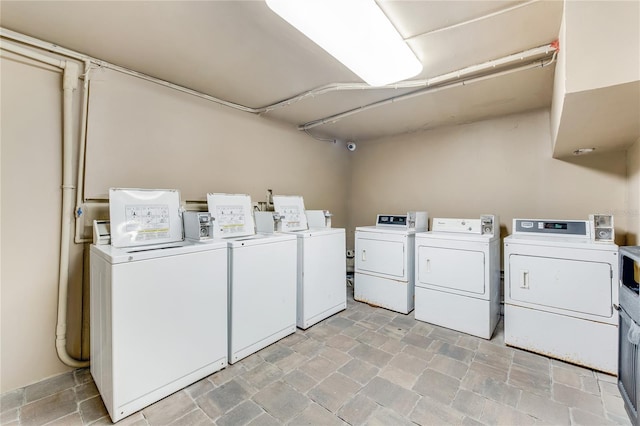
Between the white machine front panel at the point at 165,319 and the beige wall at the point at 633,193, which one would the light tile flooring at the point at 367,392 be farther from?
the beige wall at the point at 633,193

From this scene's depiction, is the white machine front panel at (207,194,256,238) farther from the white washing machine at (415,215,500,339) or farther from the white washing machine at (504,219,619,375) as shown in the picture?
the white washing machine at (504,219,619,375)

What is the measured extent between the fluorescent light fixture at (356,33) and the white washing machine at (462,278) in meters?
1.77

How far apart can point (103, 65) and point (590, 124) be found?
3624 millimetres

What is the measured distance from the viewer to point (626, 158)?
259 centimetres

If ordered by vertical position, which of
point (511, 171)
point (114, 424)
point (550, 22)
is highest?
point (550, 22)

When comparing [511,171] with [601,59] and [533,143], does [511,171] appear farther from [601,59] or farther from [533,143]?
[601,59]

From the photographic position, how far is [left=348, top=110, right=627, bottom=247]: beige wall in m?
2.76

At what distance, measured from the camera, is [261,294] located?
7.79 feet

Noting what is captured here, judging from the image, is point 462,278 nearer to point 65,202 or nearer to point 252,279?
point 252,279

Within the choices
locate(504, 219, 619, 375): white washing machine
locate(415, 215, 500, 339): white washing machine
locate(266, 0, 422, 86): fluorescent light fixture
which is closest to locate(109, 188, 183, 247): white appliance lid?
locate(266, 0, 422, 86): fluorescent light fixture

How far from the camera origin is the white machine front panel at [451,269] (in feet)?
8.65

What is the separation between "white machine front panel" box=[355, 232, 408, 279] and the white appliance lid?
2155 mm

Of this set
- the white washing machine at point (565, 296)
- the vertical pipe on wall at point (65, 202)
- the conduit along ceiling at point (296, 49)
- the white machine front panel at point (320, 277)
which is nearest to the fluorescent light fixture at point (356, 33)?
the conduit along ceiling at point (296, 49)

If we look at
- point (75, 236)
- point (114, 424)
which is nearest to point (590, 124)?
point (114, 424)
